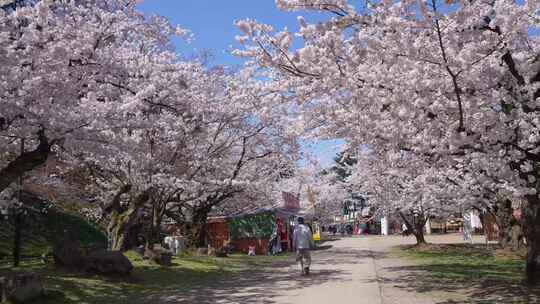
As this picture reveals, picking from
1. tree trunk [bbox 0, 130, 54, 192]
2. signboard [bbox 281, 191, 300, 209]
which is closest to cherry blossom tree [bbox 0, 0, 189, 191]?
tree trunk [bbox 0, 130, 54, 192]

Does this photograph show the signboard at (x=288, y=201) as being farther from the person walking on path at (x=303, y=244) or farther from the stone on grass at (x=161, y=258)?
the person walking on path at (x=303, y=244)

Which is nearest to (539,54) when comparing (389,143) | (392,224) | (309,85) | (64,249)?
(389,143)

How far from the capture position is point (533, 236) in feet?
33.5

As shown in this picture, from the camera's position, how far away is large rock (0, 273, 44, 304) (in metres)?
8.78

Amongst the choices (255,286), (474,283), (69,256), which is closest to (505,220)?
(474,283)

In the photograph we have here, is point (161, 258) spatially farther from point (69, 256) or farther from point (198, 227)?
point (198, 227)

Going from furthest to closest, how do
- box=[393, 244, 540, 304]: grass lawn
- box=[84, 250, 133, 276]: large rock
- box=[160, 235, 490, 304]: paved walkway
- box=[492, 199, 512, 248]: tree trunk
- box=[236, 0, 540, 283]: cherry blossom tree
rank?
1. box=[492, 199, 512, 248]: tree trunk
2. box=[84, 250, 133, 276]: large rock
3. box=[160, 235, 490, 304]: paved walkway
4. box=[393, 244, 540, 304]: grass lawn
5. box=[236, 0, 540, 283]: cherry blossom tree

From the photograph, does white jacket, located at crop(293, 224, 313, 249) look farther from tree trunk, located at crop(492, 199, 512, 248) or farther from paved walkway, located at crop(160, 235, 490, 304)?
tree trunk, located at crop(492, 199, 512, 248)

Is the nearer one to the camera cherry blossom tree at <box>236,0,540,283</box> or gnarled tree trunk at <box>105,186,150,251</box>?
cherry blossom tree at <box>236,0,540,283</box>

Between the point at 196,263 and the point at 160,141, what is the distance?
15.9 feet

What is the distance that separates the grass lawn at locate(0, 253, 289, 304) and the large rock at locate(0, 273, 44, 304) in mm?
314

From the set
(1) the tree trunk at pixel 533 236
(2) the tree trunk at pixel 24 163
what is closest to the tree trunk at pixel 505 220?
(1) the tree trunk at pixel 533 236

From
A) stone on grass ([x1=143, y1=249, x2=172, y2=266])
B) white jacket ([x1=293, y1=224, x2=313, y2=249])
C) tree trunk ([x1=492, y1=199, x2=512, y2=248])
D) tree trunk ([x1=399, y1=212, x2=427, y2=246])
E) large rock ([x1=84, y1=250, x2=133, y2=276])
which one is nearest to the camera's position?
large rock ([x1=84, y1=250, x2=133, y2=276])

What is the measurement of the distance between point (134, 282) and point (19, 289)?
12.8 feet
